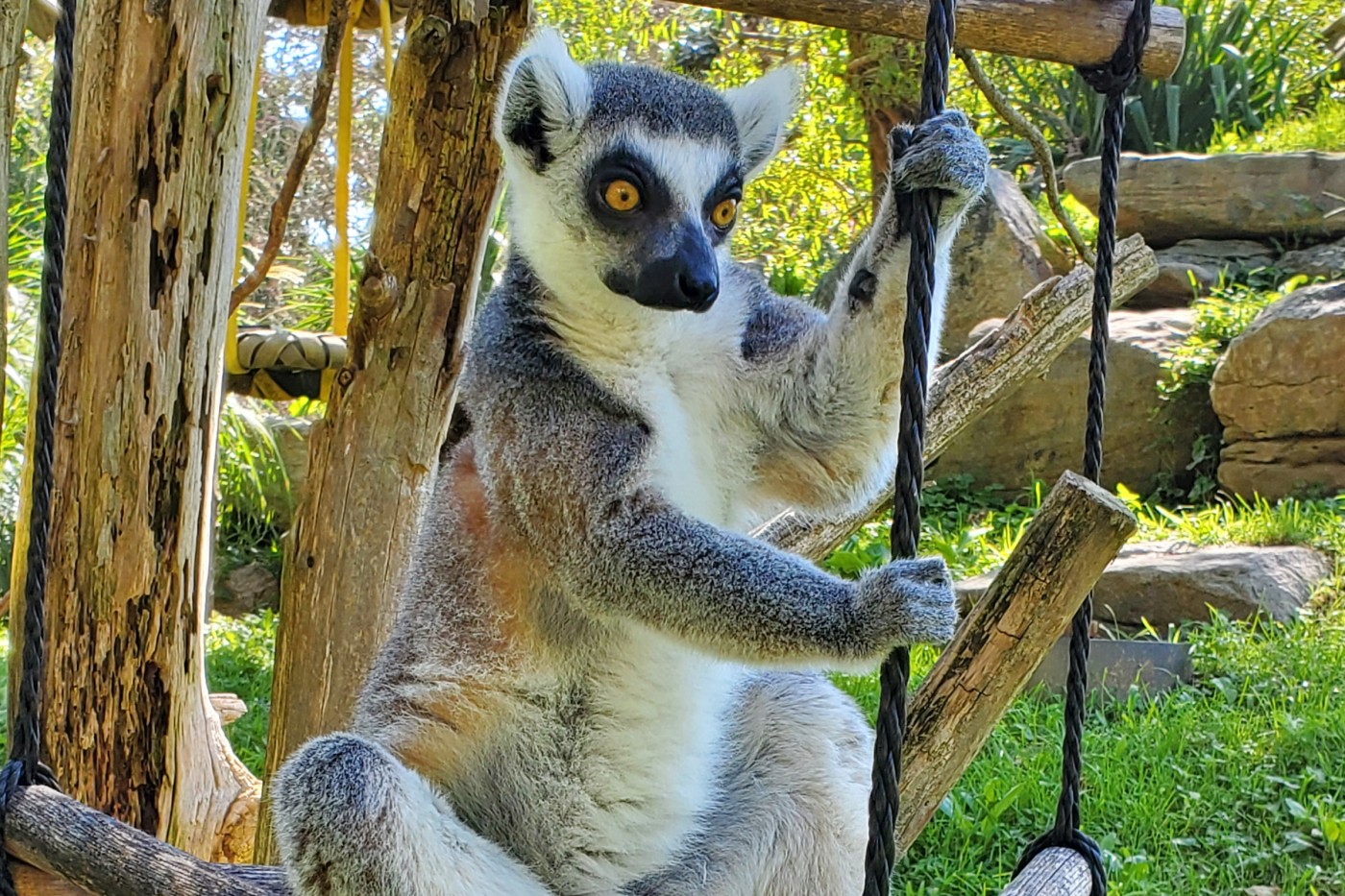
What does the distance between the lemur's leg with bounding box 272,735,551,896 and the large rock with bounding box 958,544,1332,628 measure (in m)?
4.16

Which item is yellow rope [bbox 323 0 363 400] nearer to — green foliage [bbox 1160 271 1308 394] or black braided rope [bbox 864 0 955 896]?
black braided rope [bbox 864 0 955 896]

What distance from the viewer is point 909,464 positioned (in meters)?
1.68

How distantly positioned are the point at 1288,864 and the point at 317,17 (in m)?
4.07

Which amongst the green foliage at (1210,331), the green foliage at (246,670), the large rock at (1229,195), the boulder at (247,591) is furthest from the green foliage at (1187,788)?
the boulder at (247,591)

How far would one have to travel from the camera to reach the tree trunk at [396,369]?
133 inches

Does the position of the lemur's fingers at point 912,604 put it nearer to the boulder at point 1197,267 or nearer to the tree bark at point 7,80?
the tree bark at point 7,80

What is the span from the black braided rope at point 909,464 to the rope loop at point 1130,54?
2.70 ft

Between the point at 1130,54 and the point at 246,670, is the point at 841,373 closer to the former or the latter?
the point at 1130,54

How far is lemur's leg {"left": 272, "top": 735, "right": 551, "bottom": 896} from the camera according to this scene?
6.96 feet

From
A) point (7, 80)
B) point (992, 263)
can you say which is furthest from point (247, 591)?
point (7, 80)

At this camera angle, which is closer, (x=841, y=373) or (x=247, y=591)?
(x=841, y=373)

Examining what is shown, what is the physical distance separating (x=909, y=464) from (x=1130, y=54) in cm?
125

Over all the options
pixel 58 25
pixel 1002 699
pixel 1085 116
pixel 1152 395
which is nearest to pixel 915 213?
pixel 1002 699

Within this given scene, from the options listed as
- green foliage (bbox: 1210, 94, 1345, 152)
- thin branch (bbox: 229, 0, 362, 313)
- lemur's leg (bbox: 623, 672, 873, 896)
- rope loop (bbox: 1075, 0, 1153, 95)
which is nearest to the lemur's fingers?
lemur's leg (bbox: 623, 672, 873, 896)
